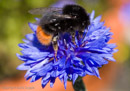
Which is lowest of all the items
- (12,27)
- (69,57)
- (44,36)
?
(69,57)

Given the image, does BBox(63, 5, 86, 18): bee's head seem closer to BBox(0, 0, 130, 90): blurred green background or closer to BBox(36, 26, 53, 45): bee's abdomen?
BBox(36, 26, 53, 45): bee's abdomen

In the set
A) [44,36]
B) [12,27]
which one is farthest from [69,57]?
[12,27]

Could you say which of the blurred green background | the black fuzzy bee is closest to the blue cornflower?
the black fuzzy bee

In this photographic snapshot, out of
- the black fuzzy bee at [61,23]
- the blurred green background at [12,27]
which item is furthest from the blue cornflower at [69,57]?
the blurred green background at [12,27]

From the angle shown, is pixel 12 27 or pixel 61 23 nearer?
pixel 61 23

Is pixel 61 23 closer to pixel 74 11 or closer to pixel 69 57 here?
pixel 74 11

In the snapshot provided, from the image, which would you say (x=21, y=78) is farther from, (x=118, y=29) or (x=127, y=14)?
(x=127, y=14)
